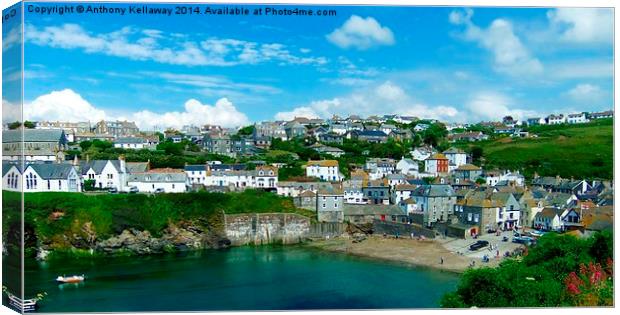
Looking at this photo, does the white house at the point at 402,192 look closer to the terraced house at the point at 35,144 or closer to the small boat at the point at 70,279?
the terraced house at the point at 35,144

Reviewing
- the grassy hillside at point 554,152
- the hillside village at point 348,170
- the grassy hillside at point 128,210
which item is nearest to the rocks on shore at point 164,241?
the grassy hillside at point 128,210

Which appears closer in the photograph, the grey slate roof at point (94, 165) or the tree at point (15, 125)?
the tree at point (15, 125)

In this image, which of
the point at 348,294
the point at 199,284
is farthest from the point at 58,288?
the point at 348,294

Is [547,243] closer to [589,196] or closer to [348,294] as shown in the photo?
[348,294]

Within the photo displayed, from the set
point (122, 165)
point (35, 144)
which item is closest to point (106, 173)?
point (122, 165)

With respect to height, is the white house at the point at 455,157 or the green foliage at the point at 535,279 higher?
the white house at the point at 455,157

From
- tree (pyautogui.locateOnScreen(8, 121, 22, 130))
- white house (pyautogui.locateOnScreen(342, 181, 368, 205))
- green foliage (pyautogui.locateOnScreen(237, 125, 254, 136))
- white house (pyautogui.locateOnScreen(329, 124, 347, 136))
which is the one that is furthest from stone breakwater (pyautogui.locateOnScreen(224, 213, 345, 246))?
tree (pyautogui.locateOnScreen(8, 121, 22, 130))

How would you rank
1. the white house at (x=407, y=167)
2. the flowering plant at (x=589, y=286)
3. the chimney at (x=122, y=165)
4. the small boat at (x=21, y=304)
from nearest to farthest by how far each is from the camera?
1. the flowering plant at (x=589, y=286)
2. the small boat at (x=21, y=304)
3. the chimney at (x=122, y=165)
4. the white house at (x=407, y=167)

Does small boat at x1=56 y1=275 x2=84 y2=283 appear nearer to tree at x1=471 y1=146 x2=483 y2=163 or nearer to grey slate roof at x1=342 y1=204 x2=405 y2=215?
grey slate roof at x1=342 y1=204 x2=405 y2=215
